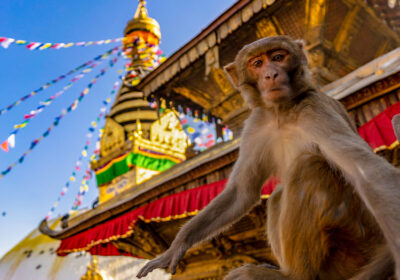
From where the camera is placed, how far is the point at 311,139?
4.64 ft

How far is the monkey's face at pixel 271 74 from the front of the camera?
1.50 meters

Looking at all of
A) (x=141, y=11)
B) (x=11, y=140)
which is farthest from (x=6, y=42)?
(x=141, y=11)

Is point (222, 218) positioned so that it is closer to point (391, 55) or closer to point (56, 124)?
point (391, 55)

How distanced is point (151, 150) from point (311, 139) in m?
11.1

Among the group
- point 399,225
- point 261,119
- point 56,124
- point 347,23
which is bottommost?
point 399,225

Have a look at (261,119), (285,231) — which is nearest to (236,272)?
(285,231)

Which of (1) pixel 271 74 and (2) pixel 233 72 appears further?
(2) pixel 233 72

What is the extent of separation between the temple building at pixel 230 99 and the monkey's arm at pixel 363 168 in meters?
1.77

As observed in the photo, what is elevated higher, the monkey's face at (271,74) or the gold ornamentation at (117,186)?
the gold ornamentation at (117,186)

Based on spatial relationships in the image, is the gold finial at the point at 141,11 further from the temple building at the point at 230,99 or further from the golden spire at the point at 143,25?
the temple building at the point at 230,99

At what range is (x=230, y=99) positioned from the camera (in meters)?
6.80

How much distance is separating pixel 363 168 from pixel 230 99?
5720 mm

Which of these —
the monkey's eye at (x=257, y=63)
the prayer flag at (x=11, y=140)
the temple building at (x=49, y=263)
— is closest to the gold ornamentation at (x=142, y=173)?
the temple building at (x=49, y=263)

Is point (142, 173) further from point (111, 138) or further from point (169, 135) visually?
point (111, 138)
